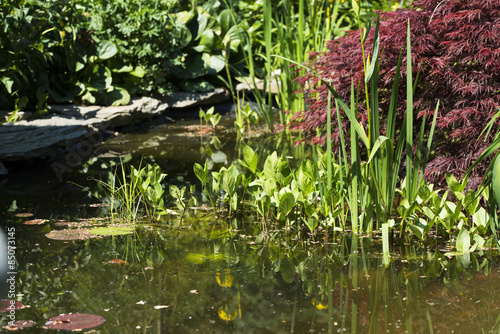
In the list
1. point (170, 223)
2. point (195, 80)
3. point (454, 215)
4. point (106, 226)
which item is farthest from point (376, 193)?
point (195, 80)

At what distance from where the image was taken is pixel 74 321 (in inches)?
76.6

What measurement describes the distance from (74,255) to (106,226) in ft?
1.60

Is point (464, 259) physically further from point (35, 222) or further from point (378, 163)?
point (35, 222)

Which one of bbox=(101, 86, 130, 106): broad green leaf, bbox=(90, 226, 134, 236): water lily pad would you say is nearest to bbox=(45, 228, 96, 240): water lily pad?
bbox=(90, 226, 134, 236): water lily pad

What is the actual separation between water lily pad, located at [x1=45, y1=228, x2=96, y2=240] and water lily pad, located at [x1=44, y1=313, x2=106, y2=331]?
36.9 inches

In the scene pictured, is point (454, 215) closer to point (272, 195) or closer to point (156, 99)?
point (272, 195)

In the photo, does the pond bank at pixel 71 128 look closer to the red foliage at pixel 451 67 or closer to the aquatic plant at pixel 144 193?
the aquatic plant at pixel 144 193

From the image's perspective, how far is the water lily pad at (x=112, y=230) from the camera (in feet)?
9.71

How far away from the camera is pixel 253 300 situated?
2.14 m

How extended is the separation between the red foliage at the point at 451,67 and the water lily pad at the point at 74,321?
1.94 meters

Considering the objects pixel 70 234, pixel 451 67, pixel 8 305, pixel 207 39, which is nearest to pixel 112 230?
pixel 70 234

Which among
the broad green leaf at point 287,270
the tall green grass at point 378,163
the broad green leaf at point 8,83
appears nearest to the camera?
the broad green leaf at point 287,270

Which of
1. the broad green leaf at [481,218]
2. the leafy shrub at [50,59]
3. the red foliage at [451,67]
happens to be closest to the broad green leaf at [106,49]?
the leafy shrub at [50,59]

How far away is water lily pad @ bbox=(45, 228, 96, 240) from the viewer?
9.46 ft
